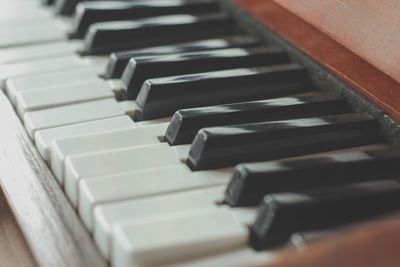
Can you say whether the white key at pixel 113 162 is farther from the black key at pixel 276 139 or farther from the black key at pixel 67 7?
the black key at pixel 67 7

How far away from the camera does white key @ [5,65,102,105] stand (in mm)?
1535

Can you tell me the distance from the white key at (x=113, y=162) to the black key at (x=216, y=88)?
144mm

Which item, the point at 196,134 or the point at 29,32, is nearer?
the point at 196,134

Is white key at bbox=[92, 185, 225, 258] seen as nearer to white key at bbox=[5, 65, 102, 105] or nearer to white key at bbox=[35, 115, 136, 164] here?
white key at bbox=[35, 115, 136, 164]

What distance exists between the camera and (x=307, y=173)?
3.83 ft

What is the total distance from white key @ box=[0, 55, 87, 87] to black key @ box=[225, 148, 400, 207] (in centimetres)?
59

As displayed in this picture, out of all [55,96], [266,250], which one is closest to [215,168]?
[266,250]

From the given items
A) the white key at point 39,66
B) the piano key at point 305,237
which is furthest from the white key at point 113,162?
the white key at point 39,66

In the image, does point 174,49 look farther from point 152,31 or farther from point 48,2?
point 48,2

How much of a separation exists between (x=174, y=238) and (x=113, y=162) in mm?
255


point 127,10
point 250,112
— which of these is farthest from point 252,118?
point 127,10

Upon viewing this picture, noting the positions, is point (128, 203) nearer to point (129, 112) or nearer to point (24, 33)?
point (129, 112)

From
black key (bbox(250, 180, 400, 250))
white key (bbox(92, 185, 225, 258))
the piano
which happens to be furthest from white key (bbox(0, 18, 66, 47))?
black key (bbox(250, 180, 400, 250))

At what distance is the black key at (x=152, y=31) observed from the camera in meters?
1.72
